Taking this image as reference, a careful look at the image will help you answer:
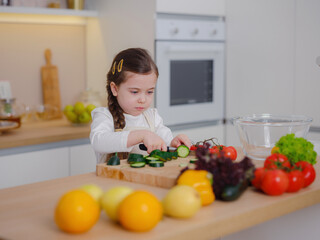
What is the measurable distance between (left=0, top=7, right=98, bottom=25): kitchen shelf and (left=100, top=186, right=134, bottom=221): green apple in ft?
6.77

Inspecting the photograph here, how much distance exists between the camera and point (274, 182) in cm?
122

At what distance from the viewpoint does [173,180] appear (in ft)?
4.35

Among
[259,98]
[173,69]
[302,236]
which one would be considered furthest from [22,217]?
[259,98]

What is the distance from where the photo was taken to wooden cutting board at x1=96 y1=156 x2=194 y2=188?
1358mm

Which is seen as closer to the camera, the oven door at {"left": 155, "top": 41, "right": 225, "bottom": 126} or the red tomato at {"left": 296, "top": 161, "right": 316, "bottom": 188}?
the red tomato at {"left": 296, "top": 161, "right": 316, "bottom": 188}

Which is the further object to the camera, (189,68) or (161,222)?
(189,68)

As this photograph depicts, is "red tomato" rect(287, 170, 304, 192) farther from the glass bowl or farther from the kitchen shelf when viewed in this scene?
the kitchen shelf

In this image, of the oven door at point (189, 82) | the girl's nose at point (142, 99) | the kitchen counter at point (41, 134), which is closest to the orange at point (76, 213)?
the girl's nose at point (142, 99)

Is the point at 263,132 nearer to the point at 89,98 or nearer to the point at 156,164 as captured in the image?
the point at 156,164

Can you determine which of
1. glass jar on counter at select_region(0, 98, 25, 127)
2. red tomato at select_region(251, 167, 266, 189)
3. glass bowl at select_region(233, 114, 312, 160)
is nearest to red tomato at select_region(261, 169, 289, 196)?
red tomato at select_region(251, 167, 266, 189)

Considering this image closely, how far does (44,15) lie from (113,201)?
2453 mm

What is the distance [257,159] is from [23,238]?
34.6 inches

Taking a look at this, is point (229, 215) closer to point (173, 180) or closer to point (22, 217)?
point (173, 180)

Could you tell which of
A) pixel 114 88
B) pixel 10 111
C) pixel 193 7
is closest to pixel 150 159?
pixel 114 88
